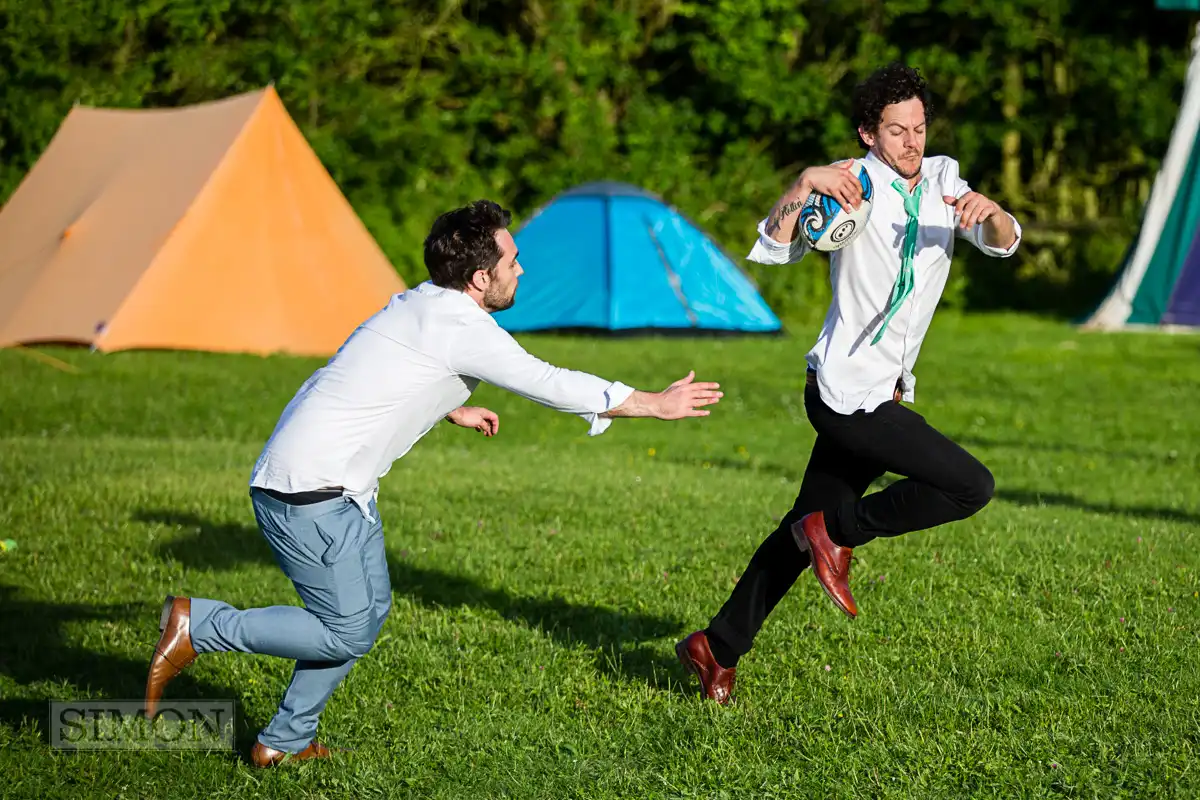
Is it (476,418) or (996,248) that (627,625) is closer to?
(476,418)

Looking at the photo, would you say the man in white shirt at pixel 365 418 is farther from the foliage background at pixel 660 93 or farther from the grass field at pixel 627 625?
the foliage background at pixel 660 93

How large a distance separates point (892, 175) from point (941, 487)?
1.04m

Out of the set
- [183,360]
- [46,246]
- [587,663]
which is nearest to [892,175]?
[587,663]

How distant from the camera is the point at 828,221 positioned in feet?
15.7

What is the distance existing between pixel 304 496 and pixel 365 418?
302 mm

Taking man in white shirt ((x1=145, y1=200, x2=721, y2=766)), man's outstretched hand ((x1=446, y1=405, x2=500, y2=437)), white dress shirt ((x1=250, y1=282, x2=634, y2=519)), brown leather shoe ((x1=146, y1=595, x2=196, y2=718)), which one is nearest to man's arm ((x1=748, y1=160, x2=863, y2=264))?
man in white shirt ((x1=145, y1=200, x2=721, y2=766))

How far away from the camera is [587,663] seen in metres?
5.93

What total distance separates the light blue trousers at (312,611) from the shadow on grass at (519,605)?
137 centimetres

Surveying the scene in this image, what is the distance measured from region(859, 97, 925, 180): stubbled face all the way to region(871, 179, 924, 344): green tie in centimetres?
9

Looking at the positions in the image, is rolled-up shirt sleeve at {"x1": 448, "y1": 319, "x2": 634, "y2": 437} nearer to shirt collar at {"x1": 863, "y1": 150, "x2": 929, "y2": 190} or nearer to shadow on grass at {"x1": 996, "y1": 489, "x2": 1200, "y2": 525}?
shirt collar at {"x1": 863, "y1": 150, "x2": 929, "y2": 190}

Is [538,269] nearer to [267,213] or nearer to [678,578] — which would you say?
[267,213]

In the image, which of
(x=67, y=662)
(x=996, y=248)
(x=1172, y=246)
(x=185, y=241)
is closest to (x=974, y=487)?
(x=996, y=248)

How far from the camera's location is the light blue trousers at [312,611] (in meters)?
4.59

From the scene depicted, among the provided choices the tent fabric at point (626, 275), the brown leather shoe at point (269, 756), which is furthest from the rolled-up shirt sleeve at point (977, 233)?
the tent fabric at point (626, 275)
